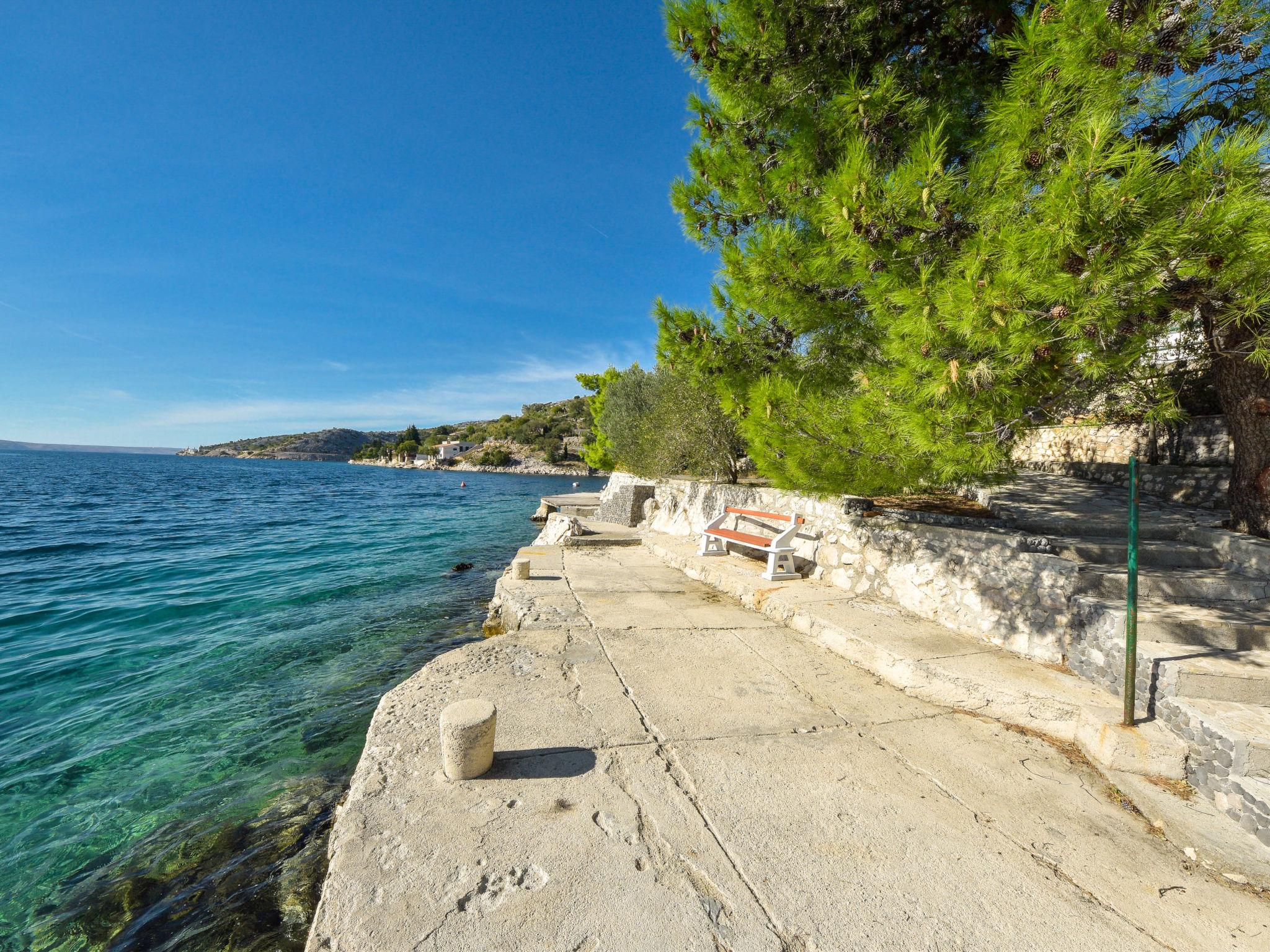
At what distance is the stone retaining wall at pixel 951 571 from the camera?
4086mm

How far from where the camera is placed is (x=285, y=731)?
4555mm

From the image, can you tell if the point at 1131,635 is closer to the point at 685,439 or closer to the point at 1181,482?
the point at 1181,482

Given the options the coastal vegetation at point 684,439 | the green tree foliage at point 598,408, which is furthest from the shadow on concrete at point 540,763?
the green tree foliage at point 598,408

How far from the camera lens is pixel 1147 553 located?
4.85 meters

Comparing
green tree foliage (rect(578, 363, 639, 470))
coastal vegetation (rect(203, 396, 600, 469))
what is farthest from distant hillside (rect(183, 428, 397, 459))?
green tree foliage (rect(578, 363, 639, 470))

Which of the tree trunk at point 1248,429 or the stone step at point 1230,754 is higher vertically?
the tree trunk at point 1248,429

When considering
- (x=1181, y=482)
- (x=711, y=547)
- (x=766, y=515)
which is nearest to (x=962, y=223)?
(x=766, y=515)

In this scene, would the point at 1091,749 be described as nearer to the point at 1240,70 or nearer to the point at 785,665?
the point at 785,665

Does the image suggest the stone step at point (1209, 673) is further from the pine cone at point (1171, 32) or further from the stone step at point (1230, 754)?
the pine cone at point (1171, 32)

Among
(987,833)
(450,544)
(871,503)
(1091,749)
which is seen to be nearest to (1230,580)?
(1091,749)

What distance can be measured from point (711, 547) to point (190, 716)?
6.88 m

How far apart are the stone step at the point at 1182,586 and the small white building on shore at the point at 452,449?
93101mm

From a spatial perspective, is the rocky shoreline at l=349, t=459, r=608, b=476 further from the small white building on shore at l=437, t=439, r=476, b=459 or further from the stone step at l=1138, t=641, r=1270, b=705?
the stone step at l=1138, t=641, r=1270, b=705

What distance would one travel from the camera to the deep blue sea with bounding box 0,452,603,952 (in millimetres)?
2785
